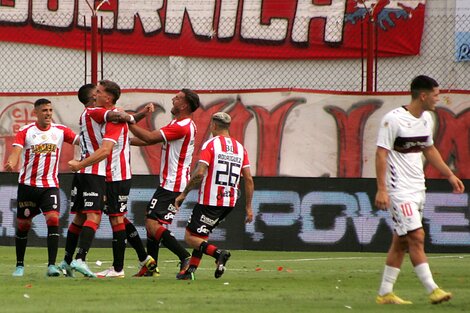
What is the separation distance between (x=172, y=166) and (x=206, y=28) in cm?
1136

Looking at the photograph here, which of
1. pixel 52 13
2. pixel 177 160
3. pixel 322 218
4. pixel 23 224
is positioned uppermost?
pixel 52 13

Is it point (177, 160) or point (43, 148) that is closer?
point (177, 160)

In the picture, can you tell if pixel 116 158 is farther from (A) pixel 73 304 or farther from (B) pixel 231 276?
(A) pixel 73 304

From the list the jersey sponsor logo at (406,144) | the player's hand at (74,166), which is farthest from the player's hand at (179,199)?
the jersey sponsor logo at (406,144)

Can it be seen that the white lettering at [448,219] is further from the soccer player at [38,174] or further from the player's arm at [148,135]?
the soccer player at [38,174]

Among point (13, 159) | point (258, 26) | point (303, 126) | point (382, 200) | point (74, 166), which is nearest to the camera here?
point (382, 200)

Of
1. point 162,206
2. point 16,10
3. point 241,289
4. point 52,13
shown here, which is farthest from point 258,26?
point 241,289

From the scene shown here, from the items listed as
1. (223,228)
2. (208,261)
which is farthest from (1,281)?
(223,228)

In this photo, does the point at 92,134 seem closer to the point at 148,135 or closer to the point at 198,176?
the point at 148,135

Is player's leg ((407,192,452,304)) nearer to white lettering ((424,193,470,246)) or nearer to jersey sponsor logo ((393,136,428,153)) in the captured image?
jersey sponsor logo ((393,136,428,153))

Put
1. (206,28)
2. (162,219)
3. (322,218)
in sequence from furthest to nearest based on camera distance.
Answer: (206,28)
(322,218)
(162,219)

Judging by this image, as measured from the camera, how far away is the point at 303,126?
62.2ft

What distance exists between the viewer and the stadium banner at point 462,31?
2216 cm

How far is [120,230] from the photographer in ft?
41.5
